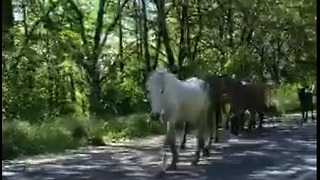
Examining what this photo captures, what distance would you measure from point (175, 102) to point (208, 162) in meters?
1.30

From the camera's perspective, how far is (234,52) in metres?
18.2

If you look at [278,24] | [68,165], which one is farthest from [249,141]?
[68,165]

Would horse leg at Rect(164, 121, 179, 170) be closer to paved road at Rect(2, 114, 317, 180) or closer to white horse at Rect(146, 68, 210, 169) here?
white horse at Rect(146, 68, 210, 169)

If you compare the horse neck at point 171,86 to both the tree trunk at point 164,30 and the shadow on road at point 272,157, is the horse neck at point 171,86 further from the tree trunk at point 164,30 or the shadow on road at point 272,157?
the tree trunk at point 164,30

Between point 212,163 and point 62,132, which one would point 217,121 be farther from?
point 62,132

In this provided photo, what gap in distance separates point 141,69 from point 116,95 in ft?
3.13

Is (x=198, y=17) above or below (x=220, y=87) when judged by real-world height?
above

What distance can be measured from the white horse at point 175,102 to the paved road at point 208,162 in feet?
1.09

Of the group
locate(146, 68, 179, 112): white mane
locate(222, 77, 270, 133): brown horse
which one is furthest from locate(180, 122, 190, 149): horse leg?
locate(222, 77, 270, 133): brown horse

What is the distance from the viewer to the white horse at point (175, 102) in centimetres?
1043

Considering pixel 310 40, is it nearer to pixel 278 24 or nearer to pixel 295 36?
pixel 295 36

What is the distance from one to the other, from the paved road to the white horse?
A: 33 cm

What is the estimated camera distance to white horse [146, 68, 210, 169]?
10.4 m

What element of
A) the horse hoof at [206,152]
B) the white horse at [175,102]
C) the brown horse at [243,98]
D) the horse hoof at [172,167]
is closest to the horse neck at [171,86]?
the white horse at [175,102]
